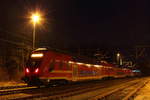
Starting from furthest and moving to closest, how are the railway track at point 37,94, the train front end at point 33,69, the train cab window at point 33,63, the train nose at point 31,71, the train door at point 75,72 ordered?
the train door at point 75,72 → the train cab window at point 33,63 → the train nose at point 31,71 → the train front end at point 33,69 → the railway track at point 37,94

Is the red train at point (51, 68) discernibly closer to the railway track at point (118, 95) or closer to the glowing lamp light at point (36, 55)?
the glowing lamp light at point (36, 55)

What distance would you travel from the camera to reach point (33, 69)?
20.6 meters

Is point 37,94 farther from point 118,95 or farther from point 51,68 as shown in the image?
point 118,95

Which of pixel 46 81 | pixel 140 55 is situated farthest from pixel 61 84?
pixel 140 55

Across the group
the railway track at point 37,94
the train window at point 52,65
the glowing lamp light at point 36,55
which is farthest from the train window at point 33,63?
the railway track at point 37,94

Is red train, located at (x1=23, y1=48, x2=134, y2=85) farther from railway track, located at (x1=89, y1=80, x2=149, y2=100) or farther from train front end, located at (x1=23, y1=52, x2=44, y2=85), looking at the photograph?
railway track, located at (x1=89, y1=80, x2=149, y2=100)

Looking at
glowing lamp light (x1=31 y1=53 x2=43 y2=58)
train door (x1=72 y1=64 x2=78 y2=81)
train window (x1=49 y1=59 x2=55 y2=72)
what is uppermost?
glowing lamp light (x1=31 y1=53 x2=43 y2=58)

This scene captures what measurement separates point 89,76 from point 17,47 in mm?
11286

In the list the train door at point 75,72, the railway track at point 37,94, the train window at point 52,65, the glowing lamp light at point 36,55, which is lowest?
the railway track at point 37,94

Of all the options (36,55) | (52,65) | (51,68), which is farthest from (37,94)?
(36,55)

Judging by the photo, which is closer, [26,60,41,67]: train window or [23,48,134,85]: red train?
[23,48,134,85]: red train

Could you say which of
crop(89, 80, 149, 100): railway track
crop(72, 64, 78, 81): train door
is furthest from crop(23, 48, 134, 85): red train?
crop(89, 80, 149, 100): railway track

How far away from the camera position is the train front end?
20.1 m

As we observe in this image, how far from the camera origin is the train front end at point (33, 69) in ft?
65.8
